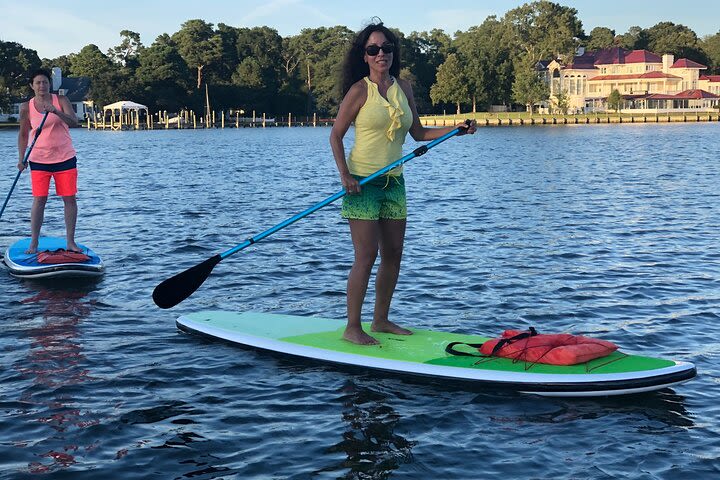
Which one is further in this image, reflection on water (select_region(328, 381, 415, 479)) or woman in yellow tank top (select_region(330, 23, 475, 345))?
woman in yellow tank top (select_region(330, 23, 475, 345))

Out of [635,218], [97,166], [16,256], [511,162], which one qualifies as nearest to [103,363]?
[16,256]

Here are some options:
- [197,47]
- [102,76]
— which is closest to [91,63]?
[102,76]

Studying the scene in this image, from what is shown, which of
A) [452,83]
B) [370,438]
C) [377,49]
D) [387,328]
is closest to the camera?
[370,438]

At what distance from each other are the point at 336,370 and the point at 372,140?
2092 millimetres

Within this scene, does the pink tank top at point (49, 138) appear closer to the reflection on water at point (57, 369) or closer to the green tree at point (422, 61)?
the reflection on water at point (57, 369)

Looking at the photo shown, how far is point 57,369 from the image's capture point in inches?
322

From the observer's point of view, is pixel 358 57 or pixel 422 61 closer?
pixel 358 57

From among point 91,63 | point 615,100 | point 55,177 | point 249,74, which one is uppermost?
point 91,63

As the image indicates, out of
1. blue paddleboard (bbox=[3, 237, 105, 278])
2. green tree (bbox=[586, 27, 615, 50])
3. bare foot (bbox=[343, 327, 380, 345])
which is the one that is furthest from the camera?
green tree (bbox=[586, 27, 615, 50])

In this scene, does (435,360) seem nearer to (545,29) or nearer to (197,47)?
(197,47)

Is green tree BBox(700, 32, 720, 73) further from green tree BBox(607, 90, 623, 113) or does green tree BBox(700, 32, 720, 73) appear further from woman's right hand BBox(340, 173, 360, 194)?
woman's right hand BBox(340, 173, 360, 194)

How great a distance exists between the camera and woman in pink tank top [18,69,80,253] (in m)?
11.6

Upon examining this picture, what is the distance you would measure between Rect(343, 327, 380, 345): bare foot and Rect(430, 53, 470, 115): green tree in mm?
112691

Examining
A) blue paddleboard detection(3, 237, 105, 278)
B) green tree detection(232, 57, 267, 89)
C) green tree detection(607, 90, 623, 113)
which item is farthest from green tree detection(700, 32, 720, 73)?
blue paddleboard detection(3, 237, 105, 278)
